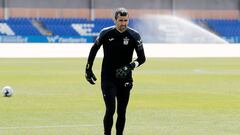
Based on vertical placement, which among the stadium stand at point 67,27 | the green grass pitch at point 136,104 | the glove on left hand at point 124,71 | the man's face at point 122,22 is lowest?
the stadium stand at point 67,27

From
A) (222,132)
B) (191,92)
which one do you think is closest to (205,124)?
(222,132)

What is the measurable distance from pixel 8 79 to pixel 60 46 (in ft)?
64.3

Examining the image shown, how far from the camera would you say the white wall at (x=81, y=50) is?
143 feet

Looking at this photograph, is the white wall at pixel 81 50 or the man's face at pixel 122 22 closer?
the man's face at pixel 122 22

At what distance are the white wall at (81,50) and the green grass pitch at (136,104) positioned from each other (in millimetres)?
13154

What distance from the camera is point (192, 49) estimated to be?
1829 inches

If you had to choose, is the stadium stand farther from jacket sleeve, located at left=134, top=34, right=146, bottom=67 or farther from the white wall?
jacket sleeve, located at left=134, top=34, right=146, bottom=67

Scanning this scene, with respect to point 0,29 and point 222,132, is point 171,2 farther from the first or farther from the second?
point 222,132

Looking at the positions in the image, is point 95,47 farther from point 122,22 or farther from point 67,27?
point 67,27

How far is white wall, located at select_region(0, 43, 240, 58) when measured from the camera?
43.6m

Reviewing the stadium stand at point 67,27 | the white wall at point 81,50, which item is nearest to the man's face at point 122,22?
the white wall at point 81,50

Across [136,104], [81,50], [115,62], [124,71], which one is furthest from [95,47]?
[81,50]

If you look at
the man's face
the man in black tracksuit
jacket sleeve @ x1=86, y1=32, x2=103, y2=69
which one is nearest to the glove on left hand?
the man in black tracksuit

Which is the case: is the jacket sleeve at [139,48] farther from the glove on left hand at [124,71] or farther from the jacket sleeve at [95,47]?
the jacket sleeve at [95,47]
